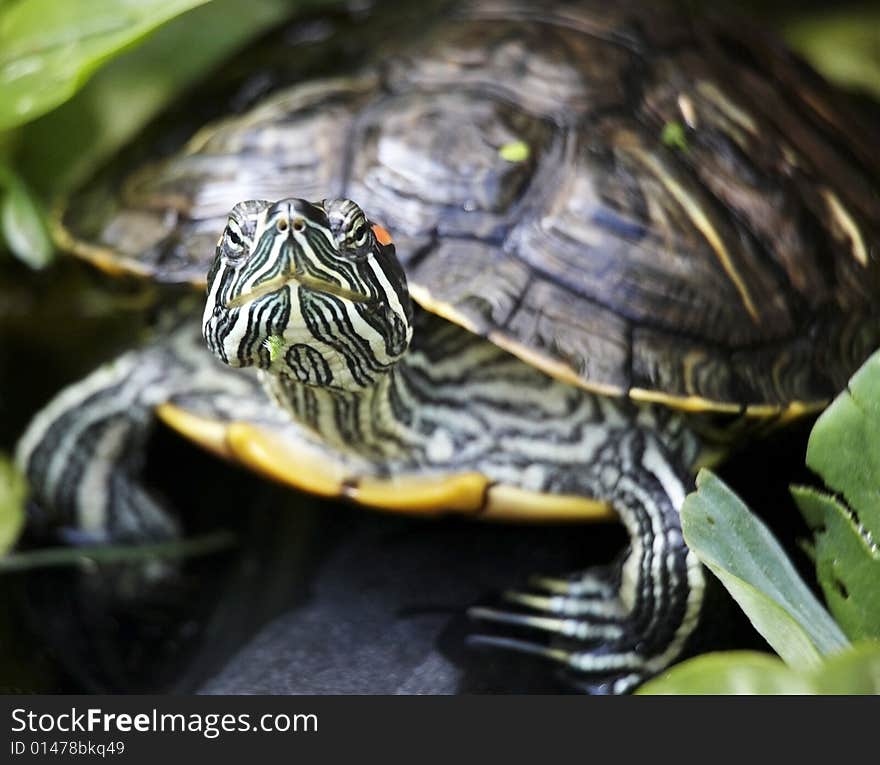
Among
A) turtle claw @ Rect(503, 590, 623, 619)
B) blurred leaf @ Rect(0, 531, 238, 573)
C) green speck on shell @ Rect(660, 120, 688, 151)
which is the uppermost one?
green speck on shell @ Rect(660, 120, 688, 151)


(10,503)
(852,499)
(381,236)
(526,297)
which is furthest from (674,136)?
(10,503)

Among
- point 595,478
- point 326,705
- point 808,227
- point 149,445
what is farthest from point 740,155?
point 149,445

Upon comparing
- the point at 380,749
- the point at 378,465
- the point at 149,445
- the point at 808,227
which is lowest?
the point at 149,445

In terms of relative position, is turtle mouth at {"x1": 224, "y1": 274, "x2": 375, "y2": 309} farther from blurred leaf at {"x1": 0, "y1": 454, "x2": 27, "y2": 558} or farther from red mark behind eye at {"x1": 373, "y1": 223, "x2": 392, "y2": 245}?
blurred leaf at {"x1": 0, "y1": 454, "x2": 27, "y2": 558}

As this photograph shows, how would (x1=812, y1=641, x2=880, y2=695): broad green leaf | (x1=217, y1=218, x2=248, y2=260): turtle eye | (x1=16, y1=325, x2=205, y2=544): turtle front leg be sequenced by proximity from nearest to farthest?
(x1=812, y1=641, x2=880, y2=695): broad green leaf → (x1=217, y1=218, x2=248, y2=260): turtle eye → (x1=16, y1=325, x2=205, y2=544): turtle front leg

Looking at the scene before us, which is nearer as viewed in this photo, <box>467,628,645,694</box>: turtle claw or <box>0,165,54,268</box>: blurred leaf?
<box>467,628,645,694</box>: turtle claw

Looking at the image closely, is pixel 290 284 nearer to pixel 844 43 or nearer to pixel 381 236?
pixel 381 236

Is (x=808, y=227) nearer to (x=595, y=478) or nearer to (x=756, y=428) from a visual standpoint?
(x=756, y=428)

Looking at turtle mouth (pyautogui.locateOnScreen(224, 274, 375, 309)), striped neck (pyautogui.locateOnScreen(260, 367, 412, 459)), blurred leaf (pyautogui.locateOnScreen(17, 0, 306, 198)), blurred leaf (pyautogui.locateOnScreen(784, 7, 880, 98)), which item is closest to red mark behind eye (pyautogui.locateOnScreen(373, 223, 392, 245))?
turtle mouth (pyautogui.locateOnScreen(224, 274, 375, 309))

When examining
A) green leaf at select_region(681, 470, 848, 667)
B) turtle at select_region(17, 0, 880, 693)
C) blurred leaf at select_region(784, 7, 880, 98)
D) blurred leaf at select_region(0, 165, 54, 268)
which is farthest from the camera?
blurred leaf at select_region(784, 7, 880, 98)
